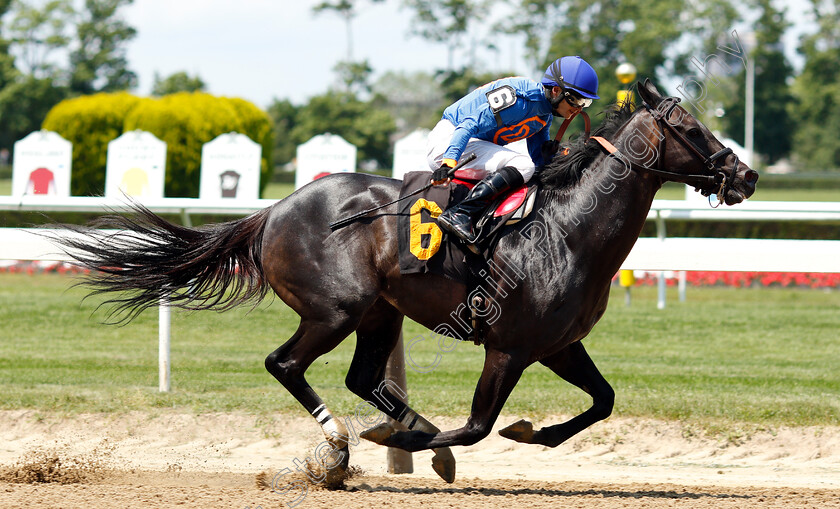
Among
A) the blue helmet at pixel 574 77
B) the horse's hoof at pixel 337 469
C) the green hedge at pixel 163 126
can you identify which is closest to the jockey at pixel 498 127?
the blue helmet at pixel 574 77

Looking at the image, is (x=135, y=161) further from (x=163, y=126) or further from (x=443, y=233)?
(x=443, y=233)

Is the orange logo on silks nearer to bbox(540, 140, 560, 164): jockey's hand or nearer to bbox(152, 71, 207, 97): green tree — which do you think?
bbox(540, 140, 560, 164): jockey's hand

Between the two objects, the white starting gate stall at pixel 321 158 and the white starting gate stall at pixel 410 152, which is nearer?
the white starting gate stall at pixel 410 152

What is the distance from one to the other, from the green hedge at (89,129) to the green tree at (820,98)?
36373mm

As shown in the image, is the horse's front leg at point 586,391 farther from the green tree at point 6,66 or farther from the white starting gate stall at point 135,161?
the green tree at point 6,66

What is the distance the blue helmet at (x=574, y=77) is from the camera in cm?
452

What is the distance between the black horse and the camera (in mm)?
4328

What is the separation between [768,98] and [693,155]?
51470 mm

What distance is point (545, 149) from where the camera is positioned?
477 cm

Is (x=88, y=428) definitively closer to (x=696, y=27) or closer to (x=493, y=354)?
(x=493, y=354)

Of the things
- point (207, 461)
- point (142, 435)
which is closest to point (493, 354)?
point (207, 461)

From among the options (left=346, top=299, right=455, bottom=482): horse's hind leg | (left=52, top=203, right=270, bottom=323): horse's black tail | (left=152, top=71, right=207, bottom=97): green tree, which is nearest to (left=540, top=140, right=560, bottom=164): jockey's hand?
(left=346, top=299, right=455, bottom=482): horse's hind leg

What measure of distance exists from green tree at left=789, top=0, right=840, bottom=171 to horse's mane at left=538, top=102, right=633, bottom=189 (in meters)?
48.4

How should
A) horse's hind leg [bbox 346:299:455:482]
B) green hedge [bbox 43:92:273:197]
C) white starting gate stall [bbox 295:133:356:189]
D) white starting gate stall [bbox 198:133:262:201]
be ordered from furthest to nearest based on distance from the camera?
1. green hedge [bbox 43:92:273:197]
2. white starting gate stall [bbox 198:133:262:201]
3. white starting gate stall [bbox 295:133:356:189]
4. horse's hind leg [bbox 346:299:455:482]
